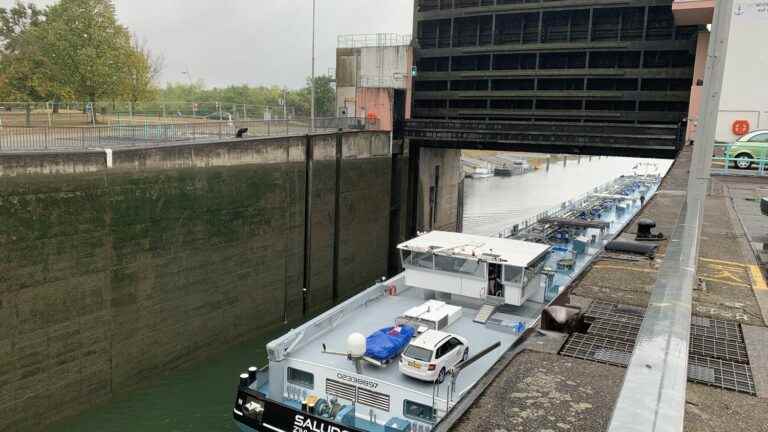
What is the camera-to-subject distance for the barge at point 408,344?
1123 cm

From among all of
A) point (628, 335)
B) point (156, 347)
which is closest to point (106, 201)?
point (156, 347)

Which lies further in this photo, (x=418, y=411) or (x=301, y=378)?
(x=301, y=378)

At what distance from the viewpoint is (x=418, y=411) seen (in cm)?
1121

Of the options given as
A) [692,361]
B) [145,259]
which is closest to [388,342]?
[692,361]

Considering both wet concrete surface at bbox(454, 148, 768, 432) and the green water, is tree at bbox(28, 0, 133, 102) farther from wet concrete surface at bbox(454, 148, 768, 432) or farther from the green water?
wet concrete surface at bbox(454, 148, 768, 432)

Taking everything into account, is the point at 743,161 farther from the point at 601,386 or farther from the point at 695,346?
the point at 601,386

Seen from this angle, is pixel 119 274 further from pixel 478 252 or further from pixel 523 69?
pixel 523 69

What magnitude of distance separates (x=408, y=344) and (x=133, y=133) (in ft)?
41.2

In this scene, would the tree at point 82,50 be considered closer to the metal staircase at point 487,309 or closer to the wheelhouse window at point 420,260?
the wheelhouse window at point 420,260

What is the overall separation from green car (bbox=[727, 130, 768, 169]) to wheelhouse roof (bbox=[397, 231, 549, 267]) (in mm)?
8826

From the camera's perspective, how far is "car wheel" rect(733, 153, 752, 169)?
66.5ft

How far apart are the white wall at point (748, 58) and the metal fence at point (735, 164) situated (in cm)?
385

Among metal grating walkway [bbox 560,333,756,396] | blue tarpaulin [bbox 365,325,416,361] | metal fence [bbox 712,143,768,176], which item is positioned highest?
metal fence [bbox 712,143,768,176]

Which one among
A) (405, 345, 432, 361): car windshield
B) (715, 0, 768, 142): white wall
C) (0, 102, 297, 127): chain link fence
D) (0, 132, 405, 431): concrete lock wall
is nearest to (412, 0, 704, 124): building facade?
(715, 0, 768, 142): white wall
